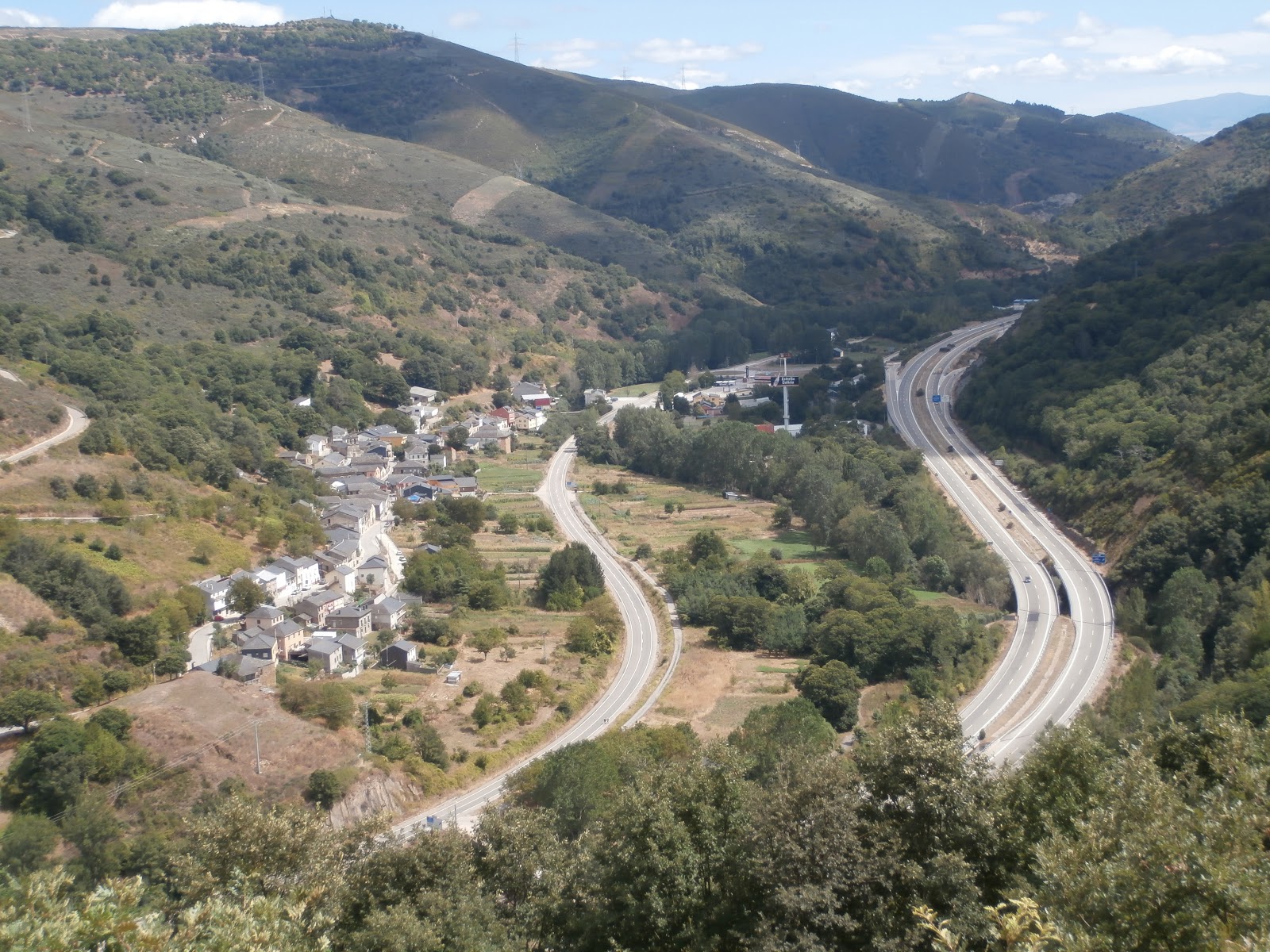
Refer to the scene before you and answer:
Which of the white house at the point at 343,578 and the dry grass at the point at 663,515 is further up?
the white house at the point at 343,578

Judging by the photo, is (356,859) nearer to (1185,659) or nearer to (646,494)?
(1185,659)

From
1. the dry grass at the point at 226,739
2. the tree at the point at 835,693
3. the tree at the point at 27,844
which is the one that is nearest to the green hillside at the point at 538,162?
the tree at the point at 835,693

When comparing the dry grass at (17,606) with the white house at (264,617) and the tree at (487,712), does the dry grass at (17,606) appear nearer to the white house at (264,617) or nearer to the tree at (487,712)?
the white house at (264,617)

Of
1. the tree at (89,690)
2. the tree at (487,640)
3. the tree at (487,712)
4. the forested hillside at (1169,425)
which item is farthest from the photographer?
the tree at (487,640)

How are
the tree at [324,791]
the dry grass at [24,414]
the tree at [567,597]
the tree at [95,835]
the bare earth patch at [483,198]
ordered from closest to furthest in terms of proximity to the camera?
the tree at [95,835]
the tree at [324,791]
the tree at [567,597]
the dry grass at [24,414]
the bare earth patch at [483,198]

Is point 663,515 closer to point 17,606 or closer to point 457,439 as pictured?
point 457,439

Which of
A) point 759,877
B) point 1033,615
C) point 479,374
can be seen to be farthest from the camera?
point 479,374

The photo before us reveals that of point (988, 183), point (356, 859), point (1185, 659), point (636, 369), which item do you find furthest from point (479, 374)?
point (988, 183)
